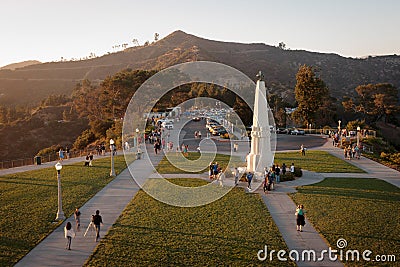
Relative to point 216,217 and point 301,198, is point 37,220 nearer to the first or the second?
point 216,217

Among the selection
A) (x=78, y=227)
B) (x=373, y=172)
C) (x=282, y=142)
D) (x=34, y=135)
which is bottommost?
(x=78, y=227)

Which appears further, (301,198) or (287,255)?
(301,198)

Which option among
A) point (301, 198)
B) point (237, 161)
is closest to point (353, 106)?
point (237, 161)

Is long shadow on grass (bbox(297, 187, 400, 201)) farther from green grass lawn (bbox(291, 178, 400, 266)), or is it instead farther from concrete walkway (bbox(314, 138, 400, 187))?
concrete walkway (bbox(314, 138, 400, 187))

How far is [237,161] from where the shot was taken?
29.6m

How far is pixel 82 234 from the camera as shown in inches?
521

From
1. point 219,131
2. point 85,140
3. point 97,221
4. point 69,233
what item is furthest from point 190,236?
point 85,140

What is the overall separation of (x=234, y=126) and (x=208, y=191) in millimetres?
31615

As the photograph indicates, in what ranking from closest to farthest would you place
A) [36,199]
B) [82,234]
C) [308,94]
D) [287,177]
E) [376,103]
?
[82,234] → [36,199] → [287,177] → [308,94] → [376,103]

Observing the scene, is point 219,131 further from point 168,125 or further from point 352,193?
point 352,193

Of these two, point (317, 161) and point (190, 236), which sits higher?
point (317, 161)

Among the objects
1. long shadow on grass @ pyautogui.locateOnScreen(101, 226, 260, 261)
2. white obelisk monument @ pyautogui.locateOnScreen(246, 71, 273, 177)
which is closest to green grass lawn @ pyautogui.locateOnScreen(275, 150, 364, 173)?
white obelisk monument @ pyautogui.locateOnScreen(246, 71, 273, 177)

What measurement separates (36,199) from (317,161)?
70.3ft

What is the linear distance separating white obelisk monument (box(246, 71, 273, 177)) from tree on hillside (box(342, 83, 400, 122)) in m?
56.9
